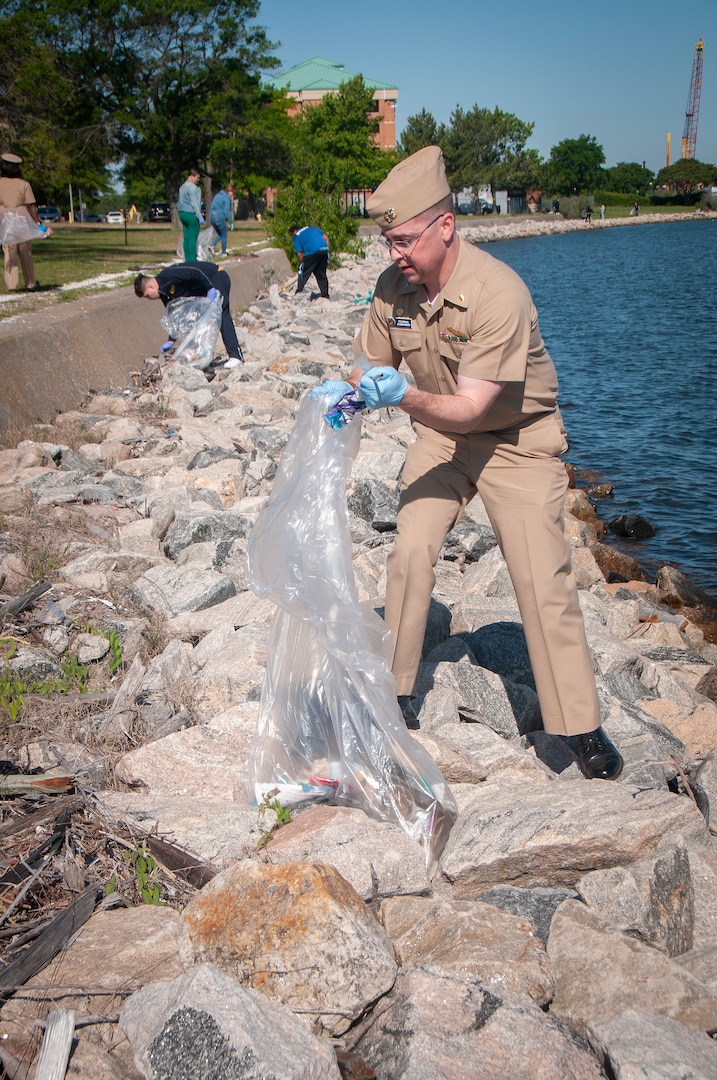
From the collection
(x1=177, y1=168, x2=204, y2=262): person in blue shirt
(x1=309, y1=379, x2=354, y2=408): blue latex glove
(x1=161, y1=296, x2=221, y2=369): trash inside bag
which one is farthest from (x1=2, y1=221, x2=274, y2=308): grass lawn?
(x1=309, y1=379, x2=354, y2=408): blue latex glove

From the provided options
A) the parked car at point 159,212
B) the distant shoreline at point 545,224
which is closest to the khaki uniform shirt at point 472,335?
the parked car at point 159,212

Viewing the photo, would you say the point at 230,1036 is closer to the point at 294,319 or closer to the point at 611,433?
the point at 611,433

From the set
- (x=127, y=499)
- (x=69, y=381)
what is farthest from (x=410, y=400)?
(x=69, y=381)

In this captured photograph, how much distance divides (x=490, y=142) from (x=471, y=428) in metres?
98.9

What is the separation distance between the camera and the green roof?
264 feet

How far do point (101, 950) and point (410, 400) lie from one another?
68.4 inches

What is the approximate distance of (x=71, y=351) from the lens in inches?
332

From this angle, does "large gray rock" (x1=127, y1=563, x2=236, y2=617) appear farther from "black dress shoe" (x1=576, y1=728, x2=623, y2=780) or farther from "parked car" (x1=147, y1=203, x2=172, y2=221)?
"parked car" (x1=147, y1=203, x2=172, y2=221)

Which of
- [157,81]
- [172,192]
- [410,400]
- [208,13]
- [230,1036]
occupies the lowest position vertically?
[230,1036]

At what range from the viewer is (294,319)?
45.6 feet

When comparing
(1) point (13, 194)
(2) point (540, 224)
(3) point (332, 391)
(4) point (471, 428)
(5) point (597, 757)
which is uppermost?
(2) point (540, 224)

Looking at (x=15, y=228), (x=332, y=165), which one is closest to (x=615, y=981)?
(x=15, y=228)

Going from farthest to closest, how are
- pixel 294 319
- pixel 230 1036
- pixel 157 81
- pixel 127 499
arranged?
pixel 157 81 < pixel 294 319 < pixel 127 499 < pixel 230 1036

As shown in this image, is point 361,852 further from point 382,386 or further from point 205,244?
point 205,244
